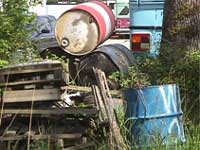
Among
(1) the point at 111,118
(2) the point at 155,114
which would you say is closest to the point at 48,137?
Answer: (1) the point at 111,118

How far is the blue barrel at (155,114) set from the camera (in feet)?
17.0

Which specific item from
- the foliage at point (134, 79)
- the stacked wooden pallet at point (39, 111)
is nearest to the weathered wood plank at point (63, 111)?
the stacked wooden pallet at point (39, 111)

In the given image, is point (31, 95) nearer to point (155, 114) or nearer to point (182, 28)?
point (155, 114)

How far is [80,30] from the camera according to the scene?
872 centimetres

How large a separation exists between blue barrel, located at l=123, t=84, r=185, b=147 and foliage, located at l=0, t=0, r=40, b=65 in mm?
2128

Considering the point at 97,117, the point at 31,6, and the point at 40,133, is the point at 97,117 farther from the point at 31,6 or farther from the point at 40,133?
the point at 31,6

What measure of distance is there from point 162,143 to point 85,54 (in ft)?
13.0

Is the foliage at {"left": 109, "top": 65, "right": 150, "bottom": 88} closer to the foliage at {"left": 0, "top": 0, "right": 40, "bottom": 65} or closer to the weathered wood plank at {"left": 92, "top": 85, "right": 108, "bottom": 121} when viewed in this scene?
the weathered wood plank at {"left": 92, "top": 85, "right": 108, "bottom": 121}

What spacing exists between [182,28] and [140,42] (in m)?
2.34

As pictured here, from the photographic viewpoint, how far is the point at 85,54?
28.8ft

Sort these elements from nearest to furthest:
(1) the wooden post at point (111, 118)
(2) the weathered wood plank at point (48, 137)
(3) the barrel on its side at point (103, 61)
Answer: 1. (1) the wooden post at point (111, 118)
2. (2) the weathered wood plank at point (48, 137)
3. (3) the barrel on its side at point (103, 61)

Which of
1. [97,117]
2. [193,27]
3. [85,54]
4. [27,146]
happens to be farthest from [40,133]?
[85,54]

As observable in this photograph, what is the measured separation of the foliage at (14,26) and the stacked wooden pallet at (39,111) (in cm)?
82

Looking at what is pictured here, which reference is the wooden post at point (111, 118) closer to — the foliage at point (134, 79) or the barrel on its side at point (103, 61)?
the foliage at point (134, 79)
